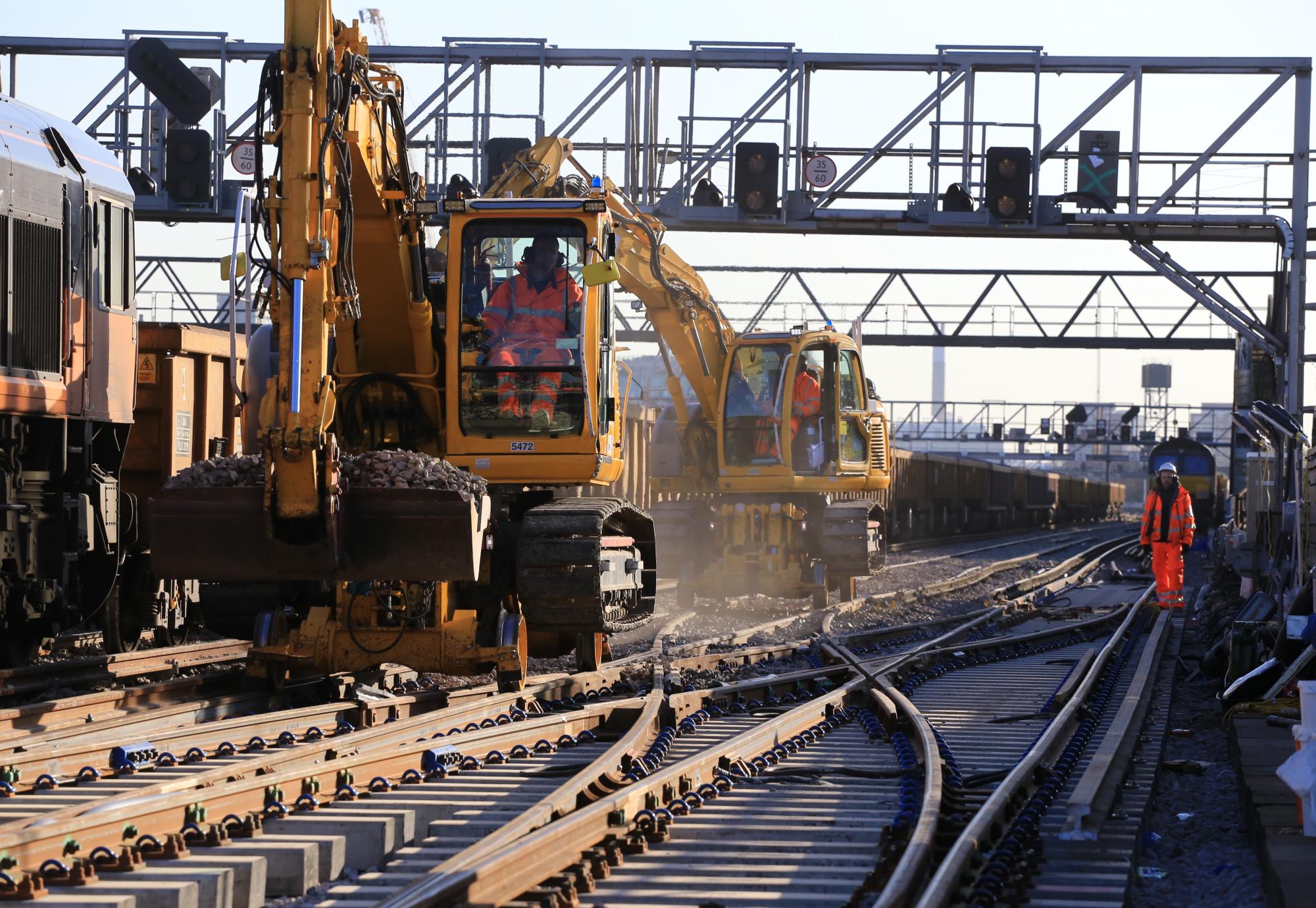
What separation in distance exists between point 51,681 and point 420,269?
3.67m

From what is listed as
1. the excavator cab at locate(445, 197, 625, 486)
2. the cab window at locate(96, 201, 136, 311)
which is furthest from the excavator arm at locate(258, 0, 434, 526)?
the cab window at locate(96, 201, 136, 311)

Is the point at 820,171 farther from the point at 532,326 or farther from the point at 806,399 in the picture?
the point at 532,326

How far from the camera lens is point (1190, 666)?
50.5 ft

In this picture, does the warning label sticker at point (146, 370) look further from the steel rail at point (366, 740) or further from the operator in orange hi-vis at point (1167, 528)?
the operator in orange hi-vis at point (1167, 528)

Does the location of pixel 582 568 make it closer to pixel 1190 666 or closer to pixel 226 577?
pixel 226 577

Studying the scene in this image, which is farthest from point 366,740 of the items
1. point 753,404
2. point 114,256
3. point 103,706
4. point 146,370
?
point 753,404

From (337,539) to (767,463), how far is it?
12.9 meters

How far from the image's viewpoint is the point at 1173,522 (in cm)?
2017

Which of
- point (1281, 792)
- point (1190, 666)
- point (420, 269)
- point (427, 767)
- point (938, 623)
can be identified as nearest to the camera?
point (1281, 792)

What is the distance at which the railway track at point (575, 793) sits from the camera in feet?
20.5

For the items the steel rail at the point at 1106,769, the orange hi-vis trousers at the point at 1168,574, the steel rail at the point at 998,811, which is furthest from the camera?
the orange hi-vis trousers at the point at 1168,574

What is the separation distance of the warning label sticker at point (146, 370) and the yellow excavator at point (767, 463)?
8746 mm

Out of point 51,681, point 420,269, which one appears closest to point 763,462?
point 420,269

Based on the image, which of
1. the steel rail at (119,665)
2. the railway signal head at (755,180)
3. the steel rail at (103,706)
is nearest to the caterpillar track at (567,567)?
the steel rail at (103,706)
